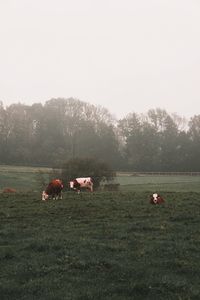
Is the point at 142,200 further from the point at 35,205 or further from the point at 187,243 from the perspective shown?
the point at 187,243

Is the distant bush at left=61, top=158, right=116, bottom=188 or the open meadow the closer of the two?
the open meadow

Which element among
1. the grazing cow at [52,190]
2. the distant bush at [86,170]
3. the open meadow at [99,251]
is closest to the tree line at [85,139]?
the distant bush at [86,170]

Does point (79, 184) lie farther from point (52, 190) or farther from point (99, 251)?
point (99, 251)

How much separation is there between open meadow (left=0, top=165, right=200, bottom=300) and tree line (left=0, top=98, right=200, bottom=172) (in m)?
82.8

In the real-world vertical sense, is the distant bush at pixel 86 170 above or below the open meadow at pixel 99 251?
above

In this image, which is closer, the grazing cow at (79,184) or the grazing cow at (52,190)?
the grazing cow at (52,190)

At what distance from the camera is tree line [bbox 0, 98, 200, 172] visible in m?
115

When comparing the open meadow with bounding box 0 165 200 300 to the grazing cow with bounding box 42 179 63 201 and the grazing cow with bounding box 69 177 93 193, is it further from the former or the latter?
the grazing cow with bounding box 69 177 93 193

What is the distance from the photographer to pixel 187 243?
1714 cm

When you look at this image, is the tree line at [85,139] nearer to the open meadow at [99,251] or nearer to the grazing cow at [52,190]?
the grazing cow at [52,190]

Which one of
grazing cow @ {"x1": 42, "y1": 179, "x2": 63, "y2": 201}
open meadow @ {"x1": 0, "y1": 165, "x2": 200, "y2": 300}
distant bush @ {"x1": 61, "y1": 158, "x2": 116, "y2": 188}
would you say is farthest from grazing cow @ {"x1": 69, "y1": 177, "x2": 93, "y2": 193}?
distant bush @ {"x1": 61, "y1": 158, "x2": 116, "y2": 188}

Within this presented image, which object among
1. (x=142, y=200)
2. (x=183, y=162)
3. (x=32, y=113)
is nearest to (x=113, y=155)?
(x=183, y=162)

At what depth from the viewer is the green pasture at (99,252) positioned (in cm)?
1207

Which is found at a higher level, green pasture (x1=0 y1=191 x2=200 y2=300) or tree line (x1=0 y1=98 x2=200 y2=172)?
tree line (x1=0 y1=98 x2=200 y2=172)
